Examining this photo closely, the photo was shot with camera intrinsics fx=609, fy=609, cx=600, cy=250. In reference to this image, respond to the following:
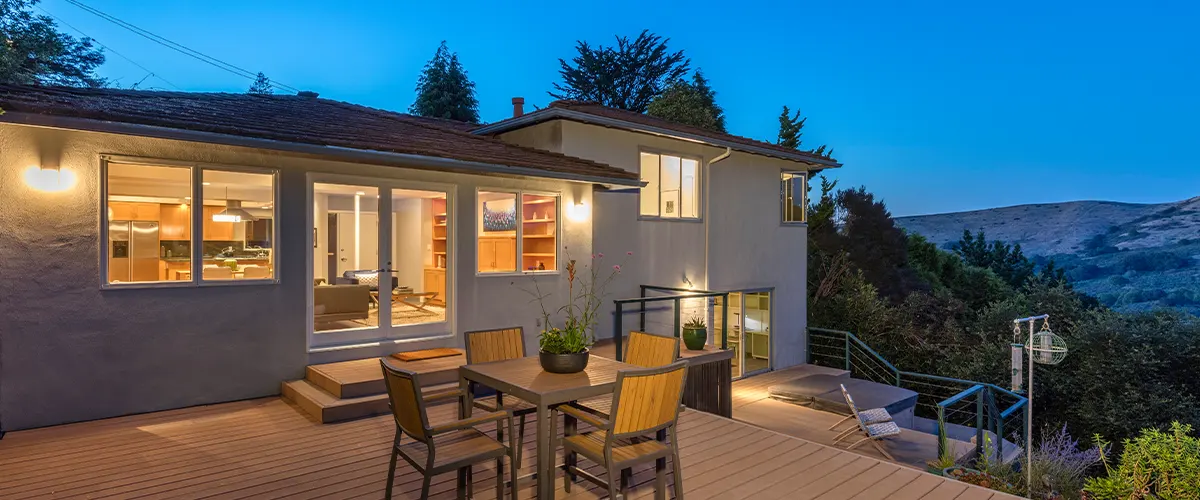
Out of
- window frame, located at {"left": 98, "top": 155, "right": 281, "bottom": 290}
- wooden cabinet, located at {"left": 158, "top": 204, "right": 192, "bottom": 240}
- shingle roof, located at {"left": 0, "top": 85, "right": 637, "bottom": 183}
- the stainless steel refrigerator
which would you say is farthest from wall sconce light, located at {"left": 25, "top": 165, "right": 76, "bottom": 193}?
wooden cabinet, located at {"left": 158, "top": 204, "right": 192, "bottom": 240}

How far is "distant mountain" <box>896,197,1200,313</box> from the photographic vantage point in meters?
24.0

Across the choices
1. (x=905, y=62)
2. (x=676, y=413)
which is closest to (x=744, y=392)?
(x=676, y=413)

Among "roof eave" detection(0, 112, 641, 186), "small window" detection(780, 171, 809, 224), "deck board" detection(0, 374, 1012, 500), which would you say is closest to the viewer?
"deck board" detection(0, 374, 1012, 500)

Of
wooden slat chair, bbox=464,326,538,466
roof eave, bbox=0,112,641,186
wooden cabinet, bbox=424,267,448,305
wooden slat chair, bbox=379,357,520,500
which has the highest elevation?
roof eave, bbox=0,112,641,186

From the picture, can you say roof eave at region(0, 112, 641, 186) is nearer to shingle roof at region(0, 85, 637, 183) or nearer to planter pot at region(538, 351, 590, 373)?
shingle roof at region(0, 85, 637, 183)

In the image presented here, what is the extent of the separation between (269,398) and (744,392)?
23.8 ft

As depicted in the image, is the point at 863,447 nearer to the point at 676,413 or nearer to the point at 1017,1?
the point at 676,413

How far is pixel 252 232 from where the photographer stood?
5.91 meters

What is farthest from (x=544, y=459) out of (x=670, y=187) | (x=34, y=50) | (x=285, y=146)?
(x=34, y=50)

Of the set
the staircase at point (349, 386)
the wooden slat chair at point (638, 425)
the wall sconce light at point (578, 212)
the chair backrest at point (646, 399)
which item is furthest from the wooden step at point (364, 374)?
the wall sconce light at point (578, 212)

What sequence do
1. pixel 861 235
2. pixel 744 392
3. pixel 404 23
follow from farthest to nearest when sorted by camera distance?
pixel 404 23 < pixel 861 235 < pixel 744 392

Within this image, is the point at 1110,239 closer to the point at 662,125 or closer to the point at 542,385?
the point at 662,125

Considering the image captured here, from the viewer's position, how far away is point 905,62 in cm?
4978

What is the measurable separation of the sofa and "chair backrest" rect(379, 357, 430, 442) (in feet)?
12.4
